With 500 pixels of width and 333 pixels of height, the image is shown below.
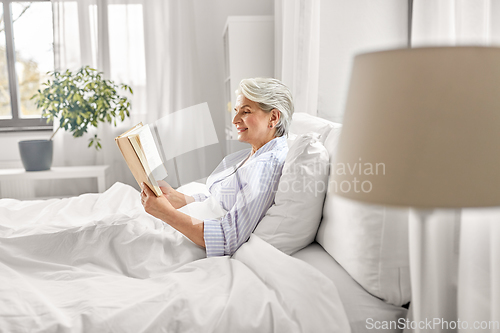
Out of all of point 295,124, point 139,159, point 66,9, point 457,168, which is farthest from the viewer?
point 66,9

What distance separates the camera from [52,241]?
3.78 ft

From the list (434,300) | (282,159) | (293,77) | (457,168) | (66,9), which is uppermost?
(66,9)

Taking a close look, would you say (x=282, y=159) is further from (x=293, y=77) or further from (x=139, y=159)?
(x=293, y=77)

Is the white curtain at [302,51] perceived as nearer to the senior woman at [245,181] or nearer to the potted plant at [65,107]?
the senior woman at [245,181]

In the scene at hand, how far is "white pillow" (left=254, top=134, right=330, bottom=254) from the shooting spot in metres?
1.07

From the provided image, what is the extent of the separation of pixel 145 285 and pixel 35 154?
245 cm

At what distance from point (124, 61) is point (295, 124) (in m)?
2.28

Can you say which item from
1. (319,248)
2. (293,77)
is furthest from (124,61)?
(319,248)

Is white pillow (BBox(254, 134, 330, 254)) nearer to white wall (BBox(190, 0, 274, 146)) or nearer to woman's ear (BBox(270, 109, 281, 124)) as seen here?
woman's ear (BBox(270, 109, 281, 124))

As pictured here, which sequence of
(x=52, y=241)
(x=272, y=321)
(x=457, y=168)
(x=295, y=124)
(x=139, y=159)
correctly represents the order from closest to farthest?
1. (x=457, y=168)
2. (x=272, y=321)
3. (x=139, y=159)
4. (x=52, y=241)
5. (x=295, y=124)

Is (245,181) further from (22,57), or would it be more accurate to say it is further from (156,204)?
(22,57)

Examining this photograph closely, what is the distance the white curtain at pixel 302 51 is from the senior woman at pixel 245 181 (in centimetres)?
63

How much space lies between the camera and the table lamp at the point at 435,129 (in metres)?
0.45

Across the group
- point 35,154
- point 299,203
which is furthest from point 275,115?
point 35,154
